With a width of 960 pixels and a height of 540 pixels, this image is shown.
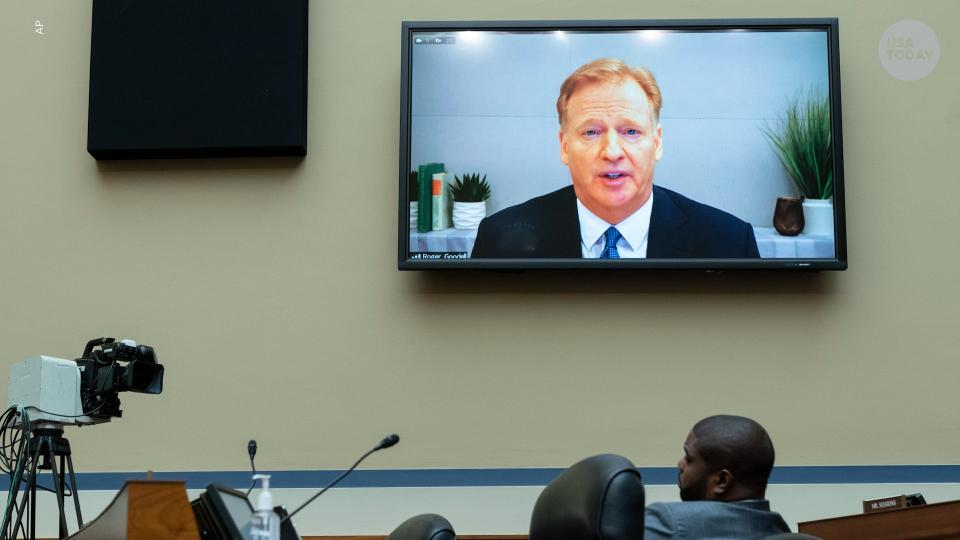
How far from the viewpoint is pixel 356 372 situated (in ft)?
14.7

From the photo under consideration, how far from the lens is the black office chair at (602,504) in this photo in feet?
6.97

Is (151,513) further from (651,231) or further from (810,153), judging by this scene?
(810,153)

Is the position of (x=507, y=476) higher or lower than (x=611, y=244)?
lower

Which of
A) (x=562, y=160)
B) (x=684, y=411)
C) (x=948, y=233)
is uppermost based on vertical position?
(x=562, y=160)

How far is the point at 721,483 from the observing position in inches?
108

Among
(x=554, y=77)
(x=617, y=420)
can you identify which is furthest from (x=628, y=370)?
(x=554, y=77)

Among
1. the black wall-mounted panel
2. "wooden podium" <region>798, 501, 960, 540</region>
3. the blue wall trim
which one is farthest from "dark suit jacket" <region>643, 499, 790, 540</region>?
the black wall-mounted panel

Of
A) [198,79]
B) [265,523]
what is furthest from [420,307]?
[265,523]

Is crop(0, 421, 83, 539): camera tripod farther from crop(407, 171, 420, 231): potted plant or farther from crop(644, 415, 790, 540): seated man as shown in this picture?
crop(644, 415, 790, 540): seated man

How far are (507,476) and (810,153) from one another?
1654 mm

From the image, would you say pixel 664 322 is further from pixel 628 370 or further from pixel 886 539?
pixel 886 539

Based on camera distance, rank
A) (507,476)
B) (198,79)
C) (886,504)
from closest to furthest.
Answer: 1. (886,504)
2. (507,476)
3. (198,79)

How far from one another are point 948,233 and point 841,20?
93 cm

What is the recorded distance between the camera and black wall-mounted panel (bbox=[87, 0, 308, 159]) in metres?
4.57
